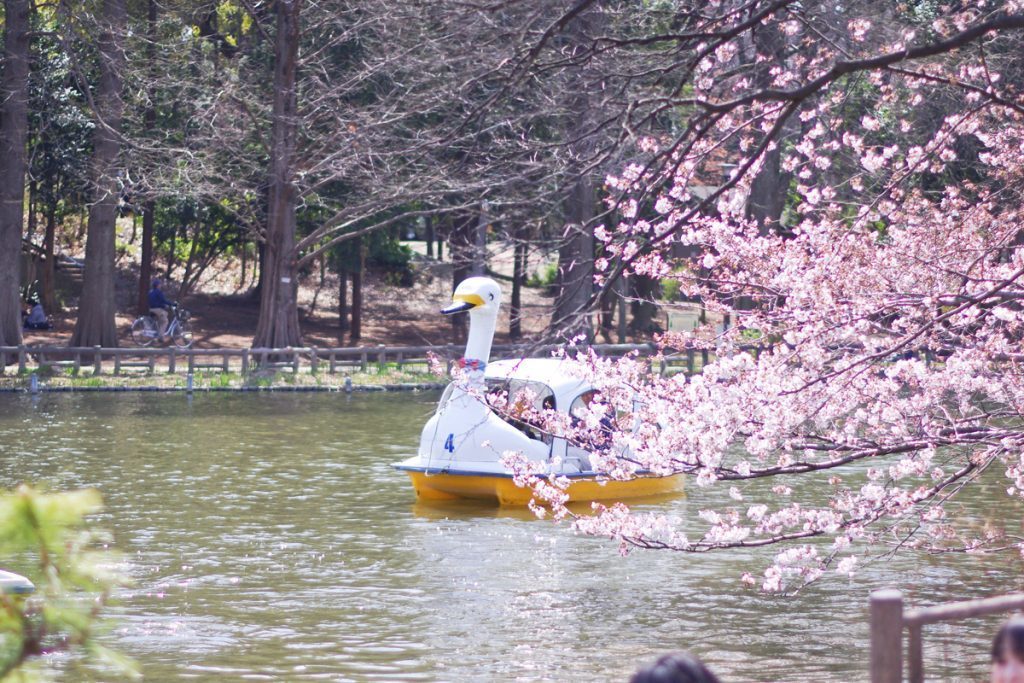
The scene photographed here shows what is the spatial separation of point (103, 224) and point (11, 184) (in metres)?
2.70

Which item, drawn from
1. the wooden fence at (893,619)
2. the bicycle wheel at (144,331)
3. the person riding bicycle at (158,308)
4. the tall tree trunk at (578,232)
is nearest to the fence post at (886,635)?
the wooden fence at (893,619)

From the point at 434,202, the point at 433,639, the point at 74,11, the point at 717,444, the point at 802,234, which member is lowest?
the point at 433,639

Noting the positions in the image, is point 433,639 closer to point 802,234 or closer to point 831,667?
point 831,667

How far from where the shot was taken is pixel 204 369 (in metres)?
36.9

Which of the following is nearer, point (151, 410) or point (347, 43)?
point (151, 410)

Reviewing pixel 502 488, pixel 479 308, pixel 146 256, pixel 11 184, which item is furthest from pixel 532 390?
pixel 146 256

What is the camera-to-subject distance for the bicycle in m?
40.0

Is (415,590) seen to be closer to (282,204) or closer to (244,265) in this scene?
(282,204)

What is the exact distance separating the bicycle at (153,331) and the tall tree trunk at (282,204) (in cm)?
349

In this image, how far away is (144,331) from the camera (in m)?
40.1

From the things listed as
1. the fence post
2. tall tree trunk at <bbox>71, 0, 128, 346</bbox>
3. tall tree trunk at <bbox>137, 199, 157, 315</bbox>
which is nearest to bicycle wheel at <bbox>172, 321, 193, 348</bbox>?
tall tree trunk at <bbox>71, 0, 128, 346</bbox>

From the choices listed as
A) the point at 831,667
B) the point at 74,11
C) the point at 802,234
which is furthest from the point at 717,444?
the point at 74,11

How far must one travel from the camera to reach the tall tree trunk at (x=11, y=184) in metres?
35.4

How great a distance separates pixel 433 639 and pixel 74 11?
28.2 m
